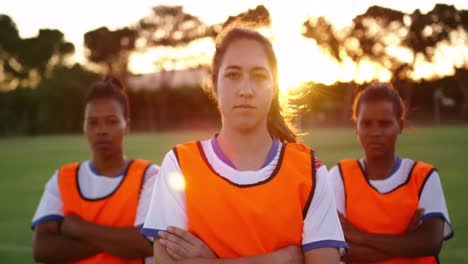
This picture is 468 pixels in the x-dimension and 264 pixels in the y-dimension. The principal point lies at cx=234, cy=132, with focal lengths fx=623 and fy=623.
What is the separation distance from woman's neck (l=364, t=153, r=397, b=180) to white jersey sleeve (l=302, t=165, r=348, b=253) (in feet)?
3.64

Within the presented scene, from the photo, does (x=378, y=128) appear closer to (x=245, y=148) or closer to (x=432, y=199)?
(x=432, y=199)

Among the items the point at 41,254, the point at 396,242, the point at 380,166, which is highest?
the point at 380,166

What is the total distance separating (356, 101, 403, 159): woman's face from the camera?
3307 millimetres

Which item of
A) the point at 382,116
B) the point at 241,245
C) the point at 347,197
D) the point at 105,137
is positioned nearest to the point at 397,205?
the point at 347,197

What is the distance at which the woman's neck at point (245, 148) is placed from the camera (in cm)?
233

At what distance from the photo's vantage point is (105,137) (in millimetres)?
3455

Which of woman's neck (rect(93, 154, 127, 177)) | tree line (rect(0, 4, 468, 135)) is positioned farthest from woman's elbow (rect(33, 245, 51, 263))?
tree line (rect(0, 4, 468, 135))

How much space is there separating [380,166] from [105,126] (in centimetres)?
152

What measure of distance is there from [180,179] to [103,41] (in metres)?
58.4

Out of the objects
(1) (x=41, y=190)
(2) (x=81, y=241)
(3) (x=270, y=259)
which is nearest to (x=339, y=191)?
(3) (x=270, y=259)

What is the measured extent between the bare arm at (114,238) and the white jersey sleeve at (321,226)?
1.14 m

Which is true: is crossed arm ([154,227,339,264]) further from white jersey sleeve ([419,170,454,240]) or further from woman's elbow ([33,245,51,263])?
woman's elbow ([33,245,51,263])

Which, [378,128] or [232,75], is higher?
[232,75]

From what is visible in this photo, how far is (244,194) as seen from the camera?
2215 millimetres
